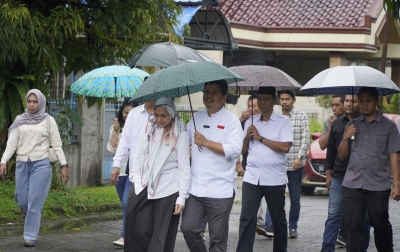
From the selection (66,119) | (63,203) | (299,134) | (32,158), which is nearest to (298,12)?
(66,119)

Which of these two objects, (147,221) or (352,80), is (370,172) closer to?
(352,80)

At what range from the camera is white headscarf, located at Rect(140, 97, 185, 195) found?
284 inches

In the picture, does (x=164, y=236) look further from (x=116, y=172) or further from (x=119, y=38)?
(x=119, y=38)

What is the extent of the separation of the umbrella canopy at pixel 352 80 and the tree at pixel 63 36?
4.58 metres

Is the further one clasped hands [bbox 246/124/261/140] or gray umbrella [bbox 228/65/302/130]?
gray umbrella [bbox 228/65/302/130]

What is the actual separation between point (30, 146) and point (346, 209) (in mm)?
3950

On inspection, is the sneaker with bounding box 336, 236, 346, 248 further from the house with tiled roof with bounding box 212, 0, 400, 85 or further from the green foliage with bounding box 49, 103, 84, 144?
the house with tiled roof with bounding box 212, 0, 400, 85

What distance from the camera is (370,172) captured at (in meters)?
7.93

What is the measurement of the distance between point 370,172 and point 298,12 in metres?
21.7

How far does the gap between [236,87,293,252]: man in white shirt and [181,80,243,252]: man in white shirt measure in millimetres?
1250

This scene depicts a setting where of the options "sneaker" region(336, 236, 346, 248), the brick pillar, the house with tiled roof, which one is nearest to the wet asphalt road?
"sneaker" region(336, 236, 346, 248)

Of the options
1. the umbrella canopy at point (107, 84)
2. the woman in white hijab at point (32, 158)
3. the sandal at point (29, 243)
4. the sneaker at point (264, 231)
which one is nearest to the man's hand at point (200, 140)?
the woman in white hijab at point (32, 158)

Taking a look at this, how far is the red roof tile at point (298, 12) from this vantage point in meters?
28.2

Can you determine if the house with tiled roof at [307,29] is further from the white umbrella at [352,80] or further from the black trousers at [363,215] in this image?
the black trousers at [363,215]
